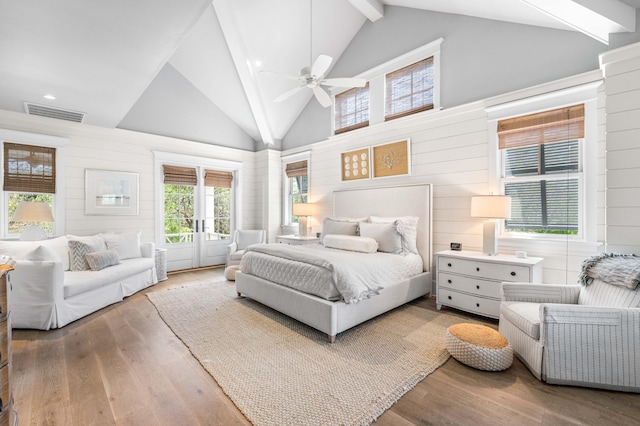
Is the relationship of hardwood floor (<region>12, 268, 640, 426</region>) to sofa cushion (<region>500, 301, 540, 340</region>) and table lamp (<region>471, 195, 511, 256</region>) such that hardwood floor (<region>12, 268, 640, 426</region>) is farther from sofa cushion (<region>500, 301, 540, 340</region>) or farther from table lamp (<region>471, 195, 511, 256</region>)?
table lamp (<region>471, 195, 511, 256</region>)

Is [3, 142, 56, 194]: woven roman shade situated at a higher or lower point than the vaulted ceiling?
lower

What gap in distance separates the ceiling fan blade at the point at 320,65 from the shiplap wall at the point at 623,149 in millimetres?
2439

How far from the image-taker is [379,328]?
291cm

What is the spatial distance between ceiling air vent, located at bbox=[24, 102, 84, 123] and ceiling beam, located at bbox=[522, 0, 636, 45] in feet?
18.0

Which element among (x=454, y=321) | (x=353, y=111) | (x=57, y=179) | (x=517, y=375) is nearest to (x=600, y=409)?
(x=517, y=375)

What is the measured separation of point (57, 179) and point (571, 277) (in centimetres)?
671

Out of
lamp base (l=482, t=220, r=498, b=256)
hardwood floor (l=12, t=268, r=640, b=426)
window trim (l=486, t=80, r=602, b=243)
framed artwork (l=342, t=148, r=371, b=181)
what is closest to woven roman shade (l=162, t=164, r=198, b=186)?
framed artwork (l=342, t=148, r=371, b=181)

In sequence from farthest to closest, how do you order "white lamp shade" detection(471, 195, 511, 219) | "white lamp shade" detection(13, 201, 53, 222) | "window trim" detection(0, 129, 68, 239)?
"window trim" detection(0, 129, 68, 239) → "white lamp shade" detection(13, 201, 53, 222) → "white lamp shade" detection(471, 195, 511, 219)

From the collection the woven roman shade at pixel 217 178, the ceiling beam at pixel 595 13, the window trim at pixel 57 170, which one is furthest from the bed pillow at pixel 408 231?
the window trim at pixel 57 170

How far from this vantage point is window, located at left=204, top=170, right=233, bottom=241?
5.97 m

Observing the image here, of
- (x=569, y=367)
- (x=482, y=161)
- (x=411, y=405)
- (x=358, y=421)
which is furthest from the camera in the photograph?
(x=482, y=161)

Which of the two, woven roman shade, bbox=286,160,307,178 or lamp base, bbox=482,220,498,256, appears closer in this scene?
lamp base, bbox=482,220,498,256

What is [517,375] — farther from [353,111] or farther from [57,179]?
[57,179]

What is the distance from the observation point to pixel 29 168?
406cm
